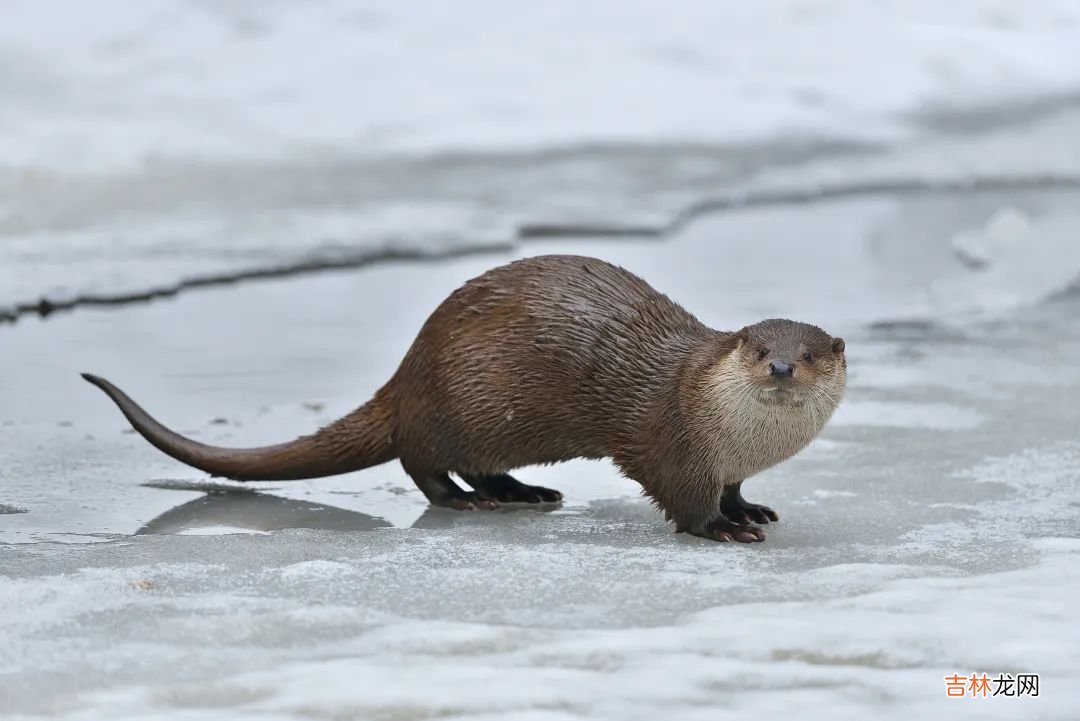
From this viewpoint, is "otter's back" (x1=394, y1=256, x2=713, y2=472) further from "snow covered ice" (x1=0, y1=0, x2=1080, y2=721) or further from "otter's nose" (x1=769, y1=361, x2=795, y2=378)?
"otter's nose" (x1=769, y1=361, x2=795, y2=378)

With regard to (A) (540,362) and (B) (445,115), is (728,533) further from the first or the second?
(B) (445,115)

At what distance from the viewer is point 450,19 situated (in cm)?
1026

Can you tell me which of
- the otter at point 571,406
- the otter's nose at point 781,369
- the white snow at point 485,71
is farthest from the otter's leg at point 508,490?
the white snow at point 485,71

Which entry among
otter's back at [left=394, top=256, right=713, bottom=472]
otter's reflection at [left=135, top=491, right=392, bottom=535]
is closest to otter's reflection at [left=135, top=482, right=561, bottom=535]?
otter's reflection at [left=135, top=491, right=392, bottom=535]

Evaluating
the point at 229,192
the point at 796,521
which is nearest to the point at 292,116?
the point at 229,192

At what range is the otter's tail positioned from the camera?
3486 mm

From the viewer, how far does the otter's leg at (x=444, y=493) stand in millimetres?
3504

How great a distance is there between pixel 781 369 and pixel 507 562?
1.88 feet

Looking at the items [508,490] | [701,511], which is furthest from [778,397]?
[508,490]

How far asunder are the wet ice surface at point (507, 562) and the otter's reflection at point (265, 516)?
0.01 metres

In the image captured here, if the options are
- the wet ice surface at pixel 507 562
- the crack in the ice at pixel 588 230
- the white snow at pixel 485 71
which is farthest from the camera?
A: the white snow at pixel 485 71

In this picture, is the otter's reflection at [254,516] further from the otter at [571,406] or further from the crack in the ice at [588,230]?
the crack in the ice at [588,230]

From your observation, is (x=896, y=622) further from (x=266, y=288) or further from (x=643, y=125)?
(x=643, y=125)

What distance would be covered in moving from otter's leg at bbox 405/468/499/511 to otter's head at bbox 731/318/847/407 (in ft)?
2.36
